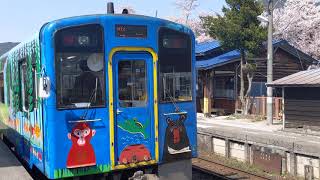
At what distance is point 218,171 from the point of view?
1177 centimetres

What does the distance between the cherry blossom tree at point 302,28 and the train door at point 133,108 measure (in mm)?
29405

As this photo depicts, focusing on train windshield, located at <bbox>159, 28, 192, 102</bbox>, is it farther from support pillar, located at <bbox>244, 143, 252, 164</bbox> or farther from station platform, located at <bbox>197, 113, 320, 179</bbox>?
support pillar, located at <bbox>244, 143, 252, 164</bbox>

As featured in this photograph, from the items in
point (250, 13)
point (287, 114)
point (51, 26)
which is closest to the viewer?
point (51, 26)

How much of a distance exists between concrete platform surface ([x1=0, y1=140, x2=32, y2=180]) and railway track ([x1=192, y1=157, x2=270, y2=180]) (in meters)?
4.46

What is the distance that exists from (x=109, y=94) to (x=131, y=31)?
0.99 meters

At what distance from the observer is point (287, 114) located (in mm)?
18703

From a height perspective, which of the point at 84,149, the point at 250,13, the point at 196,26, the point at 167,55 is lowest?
the point at 84,149

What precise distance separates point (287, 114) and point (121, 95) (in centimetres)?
1360

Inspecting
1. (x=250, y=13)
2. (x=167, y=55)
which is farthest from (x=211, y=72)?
(x=167, y=55)

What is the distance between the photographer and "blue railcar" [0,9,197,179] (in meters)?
6.09

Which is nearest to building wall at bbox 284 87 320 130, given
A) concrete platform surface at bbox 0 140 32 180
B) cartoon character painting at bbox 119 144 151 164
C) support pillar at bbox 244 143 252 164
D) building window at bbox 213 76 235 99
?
support pillar at bbox 244 143 252 164

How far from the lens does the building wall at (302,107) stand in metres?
17.4

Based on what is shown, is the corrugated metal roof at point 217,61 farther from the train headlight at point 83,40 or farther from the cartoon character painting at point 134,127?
the train headlight at point 83,40

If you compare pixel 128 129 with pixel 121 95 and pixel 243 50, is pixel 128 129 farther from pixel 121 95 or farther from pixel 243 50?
pixel 243 50
